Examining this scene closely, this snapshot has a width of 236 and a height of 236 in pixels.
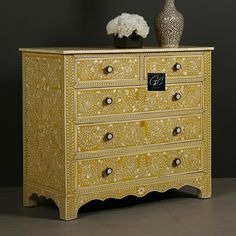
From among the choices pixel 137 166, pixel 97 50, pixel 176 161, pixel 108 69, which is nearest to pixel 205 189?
pixel 176 161

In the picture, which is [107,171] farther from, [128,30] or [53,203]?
[128,30]

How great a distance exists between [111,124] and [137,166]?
1.08 feet

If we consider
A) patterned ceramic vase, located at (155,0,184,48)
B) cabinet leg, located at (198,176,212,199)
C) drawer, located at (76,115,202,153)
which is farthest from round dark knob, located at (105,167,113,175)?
patterned ceramic vase, located at (155,0,184,48)

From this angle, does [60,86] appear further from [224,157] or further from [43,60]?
[224,157]

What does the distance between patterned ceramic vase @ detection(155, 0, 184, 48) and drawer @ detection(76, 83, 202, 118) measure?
0.94 feet

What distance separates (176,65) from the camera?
463cm

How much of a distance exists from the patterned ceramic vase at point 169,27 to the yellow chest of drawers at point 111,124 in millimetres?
Result: 129

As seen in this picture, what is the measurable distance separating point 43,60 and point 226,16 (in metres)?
1.61

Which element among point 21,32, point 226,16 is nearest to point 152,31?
point 226,16

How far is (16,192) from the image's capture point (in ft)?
16.4

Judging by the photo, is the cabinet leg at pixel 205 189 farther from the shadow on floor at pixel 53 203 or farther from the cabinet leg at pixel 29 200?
the cabinet leg at pixel 29 200

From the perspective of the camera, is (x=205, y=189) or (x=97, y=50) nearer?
(x=97, y=50)

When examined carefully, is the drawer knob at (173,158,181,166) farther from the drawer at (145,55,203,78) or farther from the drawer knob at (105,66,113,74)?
the drawer knob at (105,66,113,74)

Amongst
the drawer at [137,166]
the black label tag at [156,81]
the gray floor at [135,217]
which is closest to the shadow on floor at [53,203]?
the gray floor at [135,217]
